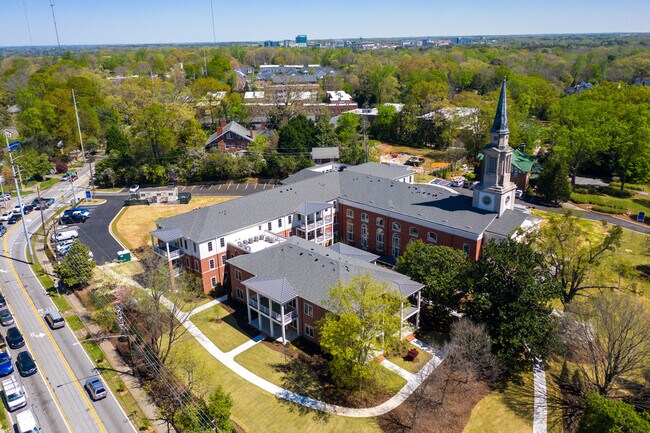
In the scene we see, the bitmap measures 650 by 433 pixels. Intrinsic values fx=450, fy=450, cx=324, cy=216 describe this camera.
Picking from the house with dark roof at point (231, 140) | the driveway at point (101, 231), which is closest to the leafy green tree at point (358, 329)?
the driveway at point (101, 231)

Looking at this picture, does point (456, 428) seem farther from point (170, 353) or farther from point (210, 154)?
point (210, 154)

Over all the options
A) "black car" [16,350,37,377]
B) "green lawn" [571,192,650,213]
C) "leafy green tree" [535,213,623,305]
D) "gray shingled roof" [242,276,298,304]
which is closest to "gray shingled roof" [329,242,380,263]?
"gray shingled roof" [242,276,298,304]

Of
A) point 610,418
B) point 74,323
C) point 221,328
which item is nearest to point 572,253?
point 610,418

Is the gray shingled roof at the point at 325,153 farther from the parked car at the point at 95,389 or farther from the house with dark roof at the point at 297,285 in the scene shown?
the parked car at the point at 95,389

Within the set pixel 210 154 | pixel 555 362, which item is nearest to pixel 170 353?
pixel 555 362

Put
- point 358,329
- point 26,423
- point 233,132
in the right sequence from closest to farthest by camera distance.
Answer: point 26,423 → point 358,329 → point 233,132

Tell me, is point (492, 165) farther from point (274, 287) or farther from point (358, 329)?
point (274, 287)
